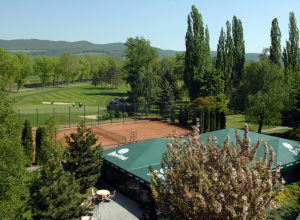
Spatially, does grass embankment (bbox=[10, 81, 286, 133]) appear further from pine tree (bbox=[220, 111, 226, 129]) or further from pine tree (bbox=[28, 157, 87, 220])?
pine tree (bbox=[28, 157, 87, 220])

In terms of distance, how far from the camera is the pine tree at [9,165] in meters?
10.6

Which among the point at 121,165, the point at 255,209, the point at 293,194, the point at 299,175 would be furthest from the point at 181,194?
the point at 299,175

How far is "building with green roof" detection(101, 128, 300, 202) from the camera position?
1472 cm

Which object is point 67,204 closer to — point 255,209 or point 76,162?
point 76,162

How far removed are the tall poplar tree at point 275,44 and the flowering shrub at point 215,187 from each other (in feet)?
162

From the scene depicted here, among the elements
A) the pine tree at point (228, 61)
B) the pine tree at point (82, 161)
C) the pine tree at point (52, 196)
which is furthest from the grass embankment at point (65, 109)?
the pine tree at point (228, 61)

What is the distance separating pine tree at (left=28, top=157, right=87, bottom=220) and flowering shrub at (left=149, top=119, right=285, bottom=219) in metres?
3.55

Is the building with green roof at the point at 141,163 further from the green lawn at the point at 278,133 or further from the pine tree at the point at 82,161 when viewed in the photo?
the green lawn at the point at 278,133

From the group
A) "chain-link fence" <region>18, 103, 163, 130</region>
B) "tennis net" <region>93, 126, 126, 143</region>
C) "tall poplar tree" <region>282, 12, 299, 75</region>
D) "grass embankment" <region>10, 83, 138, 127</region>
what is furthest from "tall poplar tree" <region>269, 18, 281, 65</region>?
"tennis net" <region>93, 126, 126, 143</region>

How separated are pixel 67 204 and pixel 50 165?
5.33 ft

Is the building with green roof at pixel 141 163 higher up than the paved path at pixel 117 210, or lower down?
higher up

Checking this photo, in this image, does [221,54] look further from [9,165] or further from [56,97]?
[9,165]

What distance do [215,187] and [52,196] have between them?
5.89 meters

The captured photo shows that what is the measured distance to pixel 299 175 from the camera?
19.2 meters
